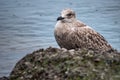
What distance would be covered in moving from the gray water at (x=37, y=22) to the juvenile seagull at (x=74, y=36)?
6.24ft

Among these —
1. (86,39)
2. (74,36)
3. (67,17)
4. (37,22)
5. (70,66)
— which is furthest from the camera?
(37,22)

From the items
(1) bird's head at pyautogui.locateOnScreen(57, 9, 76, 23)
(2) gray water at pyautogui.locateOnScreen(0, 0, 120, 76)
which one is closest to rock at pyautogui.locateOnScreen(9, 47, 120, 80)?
(1) bird's head at pyautogui.locateOnScreen(57, 9, 76, 23)

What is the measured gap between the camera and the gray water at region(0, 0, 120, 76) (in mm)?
10100

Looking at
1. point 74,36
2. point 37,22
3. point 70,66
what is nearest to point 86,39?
point 74,36

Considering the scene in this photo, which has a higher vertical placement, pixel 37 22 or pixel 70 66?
pixel 70 66

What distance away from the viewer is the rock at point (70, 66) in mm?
4879

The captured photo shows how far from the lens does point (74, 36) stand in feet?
22.9

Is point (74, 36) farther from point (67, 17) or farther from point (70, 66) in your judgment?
point (70, 66)

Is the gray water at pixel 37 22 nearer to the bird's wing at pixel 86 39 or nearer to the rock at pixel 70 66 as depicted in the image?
the bird's wing at pixel 86 39

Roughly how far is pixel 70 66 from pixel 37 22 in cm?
727

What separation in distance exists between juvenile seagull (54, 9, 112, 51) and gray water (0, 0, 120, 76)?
6.24ft

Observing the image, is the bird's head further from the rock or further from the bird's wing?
the rock

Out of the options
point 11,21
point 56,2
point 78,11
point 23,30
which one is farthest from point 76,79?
point 56,2

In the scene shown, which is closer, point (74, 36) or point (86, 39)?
point (74, 36)
